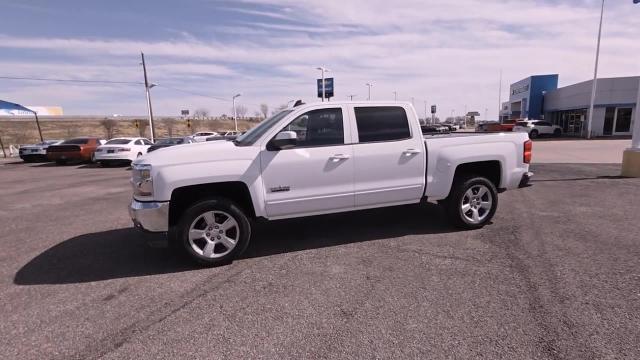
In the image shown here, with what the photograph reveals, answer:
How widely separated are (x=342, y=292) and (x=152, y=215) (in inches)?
89.0

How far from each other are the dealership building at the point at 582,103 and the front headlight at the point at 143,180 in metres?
34.4

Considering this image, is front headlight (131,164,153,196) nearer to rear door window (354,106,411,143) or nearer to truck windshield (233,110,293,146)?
truck windshield (233,110,293,146)

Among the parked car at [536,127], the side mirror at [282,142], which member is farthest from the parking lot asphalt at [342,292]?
the parked car at [536,127]

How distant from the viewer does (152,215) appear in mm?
4078

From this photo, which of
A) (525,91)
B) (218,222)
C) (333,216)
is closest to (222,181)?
(218,222)

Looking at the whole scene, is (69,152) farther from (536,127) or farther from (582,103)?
(582,103)

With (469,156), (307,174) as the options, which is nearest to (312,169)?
(307,174)

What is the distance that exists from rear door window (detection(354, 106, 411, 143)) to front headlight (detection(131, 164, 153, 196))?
260cm

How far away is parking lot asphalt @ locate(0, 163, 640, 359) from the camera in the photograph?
2.79m

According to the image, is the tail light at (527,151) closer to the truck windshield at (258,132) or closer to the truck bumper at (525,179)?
the truck bumper at (525,179)

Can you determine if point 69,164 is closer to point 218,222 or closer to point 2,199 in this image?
point 2,199

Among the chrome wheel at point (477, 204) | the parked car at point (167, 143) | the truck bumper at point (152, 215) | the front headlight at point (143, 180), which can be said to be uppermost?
the front headlight at point (143, 180)

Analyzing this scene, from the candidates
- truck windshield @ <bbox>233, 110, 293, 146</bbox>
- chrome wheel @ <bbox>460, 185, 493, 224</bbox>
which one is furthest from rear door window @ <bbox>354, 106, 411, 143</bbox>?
chrome wheel @ <bbox>460, 185, 493, 224</bbox>

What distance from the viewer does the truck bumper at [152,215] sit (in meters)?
4.07
